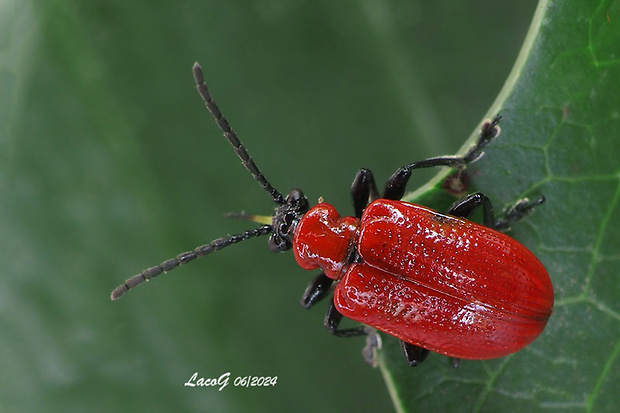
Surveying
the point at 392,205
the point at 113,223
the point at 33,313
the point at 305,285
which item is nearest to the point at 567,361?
the point at 392,205

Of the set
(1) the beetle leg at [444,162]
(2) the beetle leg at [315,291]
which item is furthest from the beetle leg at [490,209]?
(2) the beetle leg at [315,291]

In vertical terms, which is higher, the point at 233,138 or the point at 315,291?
the point at 233,138

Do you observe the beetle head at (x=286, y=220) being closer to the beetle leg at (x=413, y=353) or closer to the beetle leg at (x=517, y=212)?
the beetle leg at (x=413, y=353)

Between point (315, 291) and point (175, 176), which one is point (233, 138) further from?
point (315, 291)

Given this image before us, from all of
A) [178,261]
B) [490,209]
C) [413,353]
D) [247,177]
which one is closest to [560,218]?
[490,209]

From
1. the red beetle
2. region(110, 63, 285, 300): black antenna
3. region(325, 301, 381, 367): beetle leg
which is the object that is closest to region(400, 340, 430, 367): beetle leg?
the red beetle

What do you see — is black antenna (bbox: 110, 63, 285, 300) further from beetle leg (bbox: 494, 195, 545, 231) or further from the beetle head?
beetle leg (bbox: 494, 195, 545, 231)
